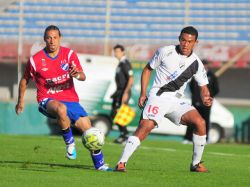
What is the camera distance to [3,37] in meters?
32.2

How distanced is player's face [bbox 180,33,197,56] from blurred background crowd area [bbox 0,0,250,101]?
19.2 meters

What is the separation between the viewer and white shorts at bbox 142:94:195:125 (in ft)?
36.2

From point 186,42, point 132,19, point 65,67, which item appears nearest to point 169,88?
point 186,42

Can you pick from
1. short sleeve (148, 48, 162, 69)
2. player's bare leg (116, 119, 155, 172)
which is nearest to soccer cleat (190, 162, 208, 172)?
player's bare leg (116, 119, 155, 172)

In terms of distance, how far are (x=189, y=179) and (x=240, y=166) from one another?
3.15 metres

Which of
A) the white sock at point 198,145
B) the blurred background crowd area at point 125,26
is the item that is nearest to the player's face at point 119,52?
the white sock at point 198,145

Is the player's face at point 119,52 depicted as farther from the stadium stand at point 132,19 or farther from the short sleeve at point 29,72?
the stadium stand at point 132,19

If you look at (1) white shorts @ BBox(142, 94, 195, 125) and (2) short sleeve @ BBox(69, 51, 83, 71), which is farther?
(2) short sleeve @ BBox(69, 51, 83, 71)

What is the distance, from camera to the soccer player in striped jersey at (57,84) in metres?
11.6

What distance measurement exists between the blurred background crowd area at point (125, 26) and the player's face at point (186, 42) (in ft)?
63.0

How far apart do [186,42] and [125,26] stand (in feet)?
69.6

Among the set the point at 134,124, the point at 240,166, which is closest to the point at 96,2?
the point at 134,124

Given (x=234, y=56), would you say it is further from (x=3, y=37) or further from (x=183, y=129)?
(x=3, y=37)

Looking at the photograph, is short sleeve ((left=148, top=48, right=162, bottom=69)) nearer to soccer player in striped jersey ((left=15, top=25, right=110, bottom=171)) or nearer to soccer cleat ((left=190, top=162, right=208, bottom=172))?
soccer player in striped jersey ((left=15, top=25, right=110, bottom=171))
